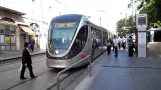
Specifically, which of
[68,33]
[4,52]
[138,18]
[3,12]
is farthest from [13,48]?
[68,33]

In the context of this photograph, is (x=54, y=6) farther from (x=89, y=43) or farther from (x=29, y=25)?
(x=89, y=43)

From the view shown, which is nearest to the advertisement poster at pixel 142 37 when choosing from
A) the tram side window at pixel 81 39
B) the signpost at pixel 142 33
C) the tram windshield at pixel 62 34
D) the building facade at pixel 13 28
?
the signpost at pixel 142 33

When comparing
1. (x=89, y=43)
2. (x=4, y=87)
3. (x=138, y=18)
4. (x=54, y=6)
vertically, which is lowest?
(x=4, y=87)

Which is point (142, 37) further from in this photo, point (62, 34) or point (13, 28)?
point (13, 28)

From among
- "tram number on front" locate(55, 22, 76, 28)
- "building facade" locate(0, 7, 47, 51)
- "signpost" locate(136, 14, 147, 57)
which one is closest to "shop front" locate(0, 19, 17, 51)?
"building facade" locate(0, 7, 47, 51)

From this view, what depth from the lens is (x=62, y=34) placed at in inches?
538

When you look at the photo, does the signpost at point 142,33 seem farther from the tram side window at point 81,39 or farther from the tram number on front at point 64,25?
the tram number on front at point 64,25

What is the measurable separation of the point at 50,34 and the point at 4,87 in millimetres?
4859

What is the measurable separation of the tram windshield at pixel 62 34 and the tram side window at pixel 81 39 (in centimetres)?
36

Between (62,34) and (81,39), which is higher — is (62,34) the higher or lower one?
the higher one

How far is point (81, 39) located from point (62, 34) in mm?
1118

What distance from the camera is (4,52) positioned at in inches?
1082

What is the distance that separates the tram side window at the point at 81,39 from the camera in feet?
44.7

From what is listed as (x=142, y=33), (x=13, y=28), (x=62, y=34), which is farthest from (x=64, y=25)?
(x=13, y=28)
